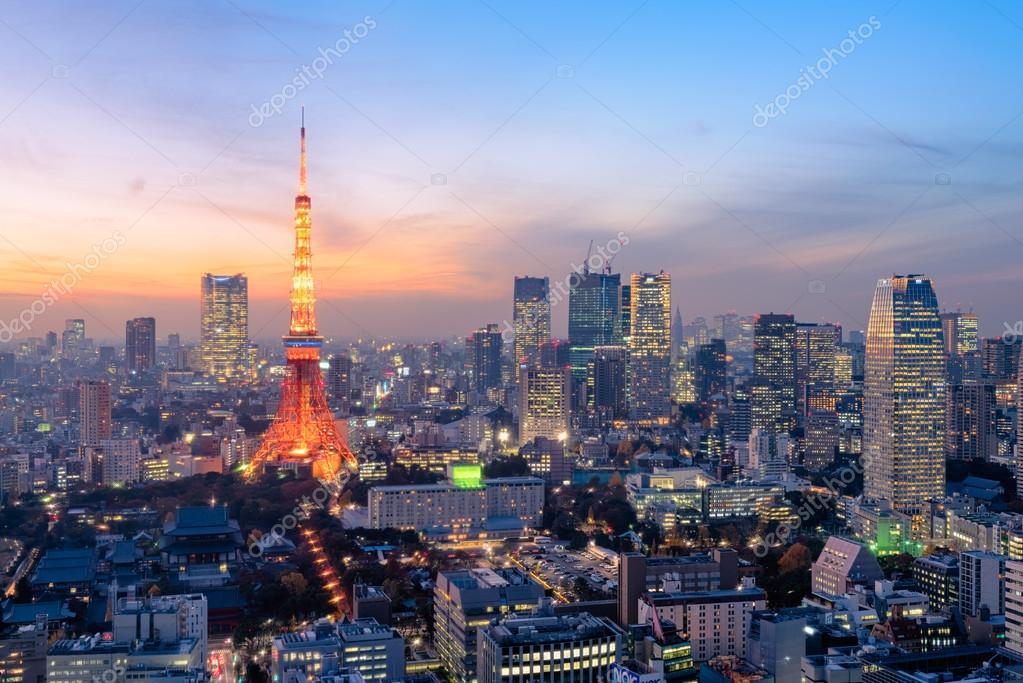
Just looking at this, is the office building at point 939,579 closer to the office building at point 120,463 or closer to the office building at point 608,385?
the office building at point 120,463

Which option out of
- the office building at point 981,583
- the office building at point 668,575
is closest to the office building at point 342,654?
the office building at point 668,575

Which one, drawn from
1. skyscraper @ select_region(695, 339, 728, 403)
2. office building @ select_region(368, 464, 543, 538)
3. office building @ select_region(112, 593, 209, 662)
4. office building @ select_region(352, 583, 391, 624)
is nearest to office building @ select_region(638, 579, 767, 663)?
office building @ select_region(352, 583, 391, 624)

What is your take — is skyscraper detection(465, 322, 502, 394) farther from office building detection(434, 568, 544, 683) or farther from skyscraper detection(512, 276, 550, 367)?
office building detection(434, 568, 544, 683)

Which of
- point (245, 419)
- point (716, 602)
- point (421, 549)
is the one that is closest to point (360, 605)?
point (716, 602)

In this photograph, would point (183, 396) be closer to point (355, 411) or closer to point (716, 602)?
point (355, 411)

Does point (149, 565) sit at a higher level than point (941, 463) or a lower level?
lower
